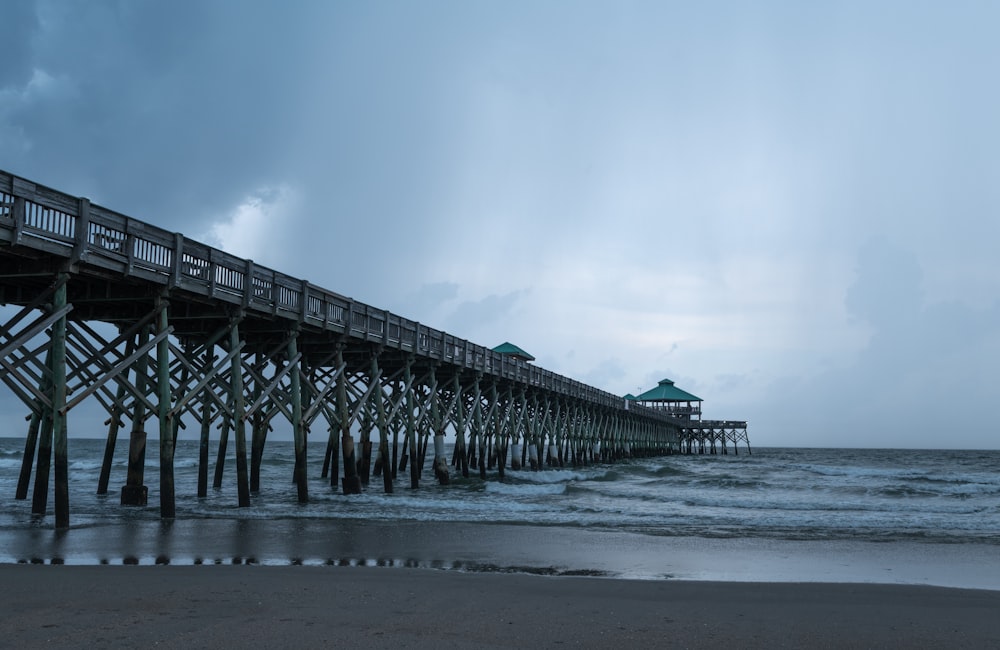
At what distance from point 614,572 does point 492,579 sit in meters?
1.86

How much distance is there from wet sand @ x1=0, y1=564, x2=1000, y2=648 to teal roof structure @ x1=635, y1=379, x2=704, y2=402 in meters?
86.5

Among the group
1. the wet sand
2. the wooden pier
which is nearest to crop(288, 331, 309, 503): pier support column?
the wooden pier

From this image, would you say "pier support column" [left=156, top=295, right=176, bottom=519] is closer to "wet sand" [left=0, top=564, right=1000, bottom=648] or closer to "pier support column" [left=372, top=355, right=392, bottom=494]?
"wet sand" [left=0, top=564, right=1000, bottom=648]

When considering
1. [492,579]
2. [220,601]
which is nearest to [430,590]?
[492,579]

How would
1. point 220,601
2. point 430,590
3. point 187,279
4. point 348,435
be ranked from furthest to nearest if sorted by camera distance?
point 348,435
point 187,279
point 430,590
point 220,601

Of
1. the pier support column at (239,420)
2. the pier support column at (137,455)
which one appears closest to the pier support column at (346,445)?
the pier support column at (239,420)

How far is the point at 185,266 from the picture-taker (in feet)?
51.4

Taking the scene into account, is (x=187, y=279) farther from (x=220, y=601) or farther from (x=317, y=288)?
(x=220, y=601)

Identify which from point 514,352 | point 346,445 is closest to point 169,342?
point 346,445

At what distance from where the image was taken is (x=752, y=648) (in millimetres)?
5844

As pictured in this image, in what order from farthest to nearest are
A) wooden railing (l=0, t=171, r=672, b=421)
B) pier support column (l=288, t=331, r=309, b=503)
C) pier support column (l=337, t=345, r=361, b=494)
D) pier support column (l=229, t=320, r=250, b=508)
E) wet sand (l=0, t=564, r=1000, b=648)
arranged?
pier support column (l=337, t=345, r=361, b=494), pier support column (l=288, t=331, r=309, b=503), pier support column (l=229, t=320, r=250, b=508), wooden railing (l=0, t=171, r=672, b=421), wet sand (l=0, t=564, r=1000, b=648)

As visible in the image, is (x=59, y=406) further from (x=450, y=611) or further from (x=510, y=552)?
(x=450, y=611)

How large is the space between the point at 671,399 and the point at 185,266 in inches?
3258

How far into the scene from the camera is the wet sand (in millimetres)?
5797
